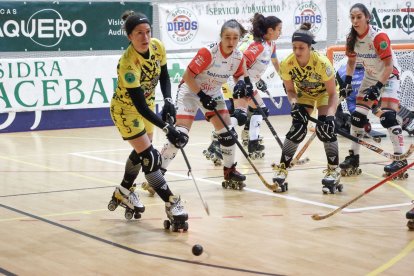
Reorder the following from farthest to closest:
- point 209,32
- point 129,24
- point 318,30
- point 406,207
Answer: point 318,30 < point 209,32 < point 406,207 < point 129,24

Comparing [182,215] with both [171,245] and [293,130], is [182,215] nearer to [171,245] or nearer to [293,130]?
[171,245]

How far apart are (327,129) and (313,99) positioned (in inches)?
15.6

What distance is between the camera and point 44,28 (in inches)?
553

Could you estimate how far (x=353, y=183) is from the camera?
8.27 meters

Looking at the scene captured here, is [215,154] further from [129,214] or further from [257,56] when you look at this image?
[129,214]

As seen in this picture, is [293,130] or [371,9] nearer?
[293,130]

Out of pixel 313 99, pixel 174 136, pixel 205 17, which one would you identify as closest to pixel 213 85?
pixel 313 99

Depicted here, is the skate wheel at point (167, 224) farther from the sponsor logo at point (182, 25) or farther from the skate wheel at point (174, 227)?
the sponsor logo at point (182, 25)

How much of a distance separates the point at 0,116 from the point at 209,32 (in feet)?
15.1

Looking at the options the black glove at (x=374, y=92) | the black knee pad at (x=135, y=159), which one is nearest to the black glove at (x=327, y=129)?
the black glove at (x=374, y=92)

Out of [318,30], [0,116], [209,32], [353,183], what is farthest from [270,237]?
[318,30]

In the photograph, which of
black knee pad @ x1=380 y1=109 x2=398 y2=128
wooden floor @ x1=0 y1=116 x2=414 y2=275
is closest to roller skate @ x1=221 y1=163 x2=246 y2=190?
wooden floor @ x1=0 y1=116 x2=414 y2=275

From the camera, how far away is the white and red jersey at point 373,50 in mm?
8258

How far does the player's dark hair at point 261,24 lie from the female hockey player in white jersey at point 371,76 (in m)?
1.25
